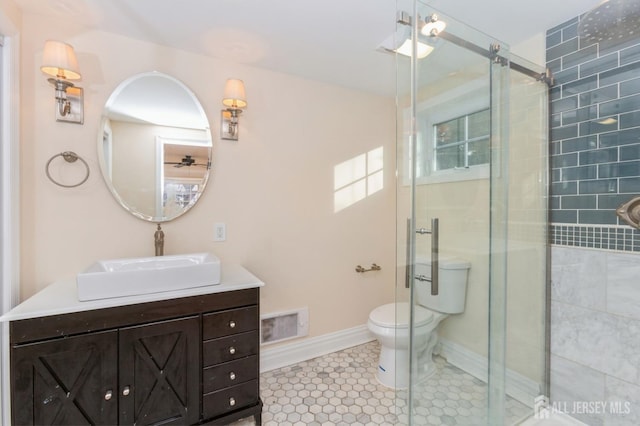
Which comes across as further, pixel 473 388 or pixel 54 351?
pixel 473 388

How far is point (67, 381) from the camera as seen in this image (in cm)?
127

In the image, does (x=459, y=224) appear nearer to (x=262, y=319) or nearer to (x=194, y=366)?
(x=262, y=319)

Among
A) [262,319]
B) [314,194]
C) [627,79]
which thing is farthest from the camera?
[314,194]

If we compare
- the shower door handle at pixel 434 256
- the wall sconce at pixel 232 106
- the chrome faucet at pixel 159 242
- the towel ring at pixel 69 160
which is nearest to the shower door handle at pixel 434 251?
the shower door handle at pixel 434 256

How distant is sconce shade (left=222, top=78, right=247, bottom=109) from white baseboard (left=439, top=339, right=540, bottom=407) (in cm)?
195

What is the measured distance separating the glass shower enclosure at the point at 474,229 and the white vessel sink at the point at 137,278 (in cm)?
103

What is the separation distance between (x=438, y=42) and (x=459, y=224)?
991mm

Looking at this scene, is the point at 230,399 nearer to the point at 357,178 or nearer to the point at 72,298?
the point at 72,298

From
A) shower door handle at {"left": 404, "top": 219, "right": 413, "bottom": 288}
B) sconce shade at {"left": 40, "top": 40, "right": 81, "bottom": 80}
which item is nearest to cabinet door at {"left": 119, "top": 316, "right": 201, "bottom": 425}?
shower door handle at {"left": 404, "top": 219, "right": 413, "bottom": 288}

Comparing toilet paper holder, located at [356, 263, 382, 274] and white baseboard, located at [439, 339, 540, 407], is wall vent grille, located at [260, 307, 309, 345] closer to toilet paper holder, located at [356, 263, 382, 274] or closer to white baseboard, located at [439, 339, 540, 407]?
toilet paper holder, located at [356, 263, 382, 274]

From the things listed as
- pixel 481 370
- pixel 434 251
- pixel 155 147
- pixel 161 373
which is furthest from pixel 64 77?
pixel 481 370

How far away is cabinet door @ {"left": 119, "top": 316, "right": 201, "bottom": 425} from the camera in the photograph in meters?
1.37

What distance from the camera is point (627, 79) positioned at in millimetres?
1493

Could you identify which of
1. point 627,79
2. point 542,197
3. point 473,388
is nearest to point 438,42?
point 627,79
